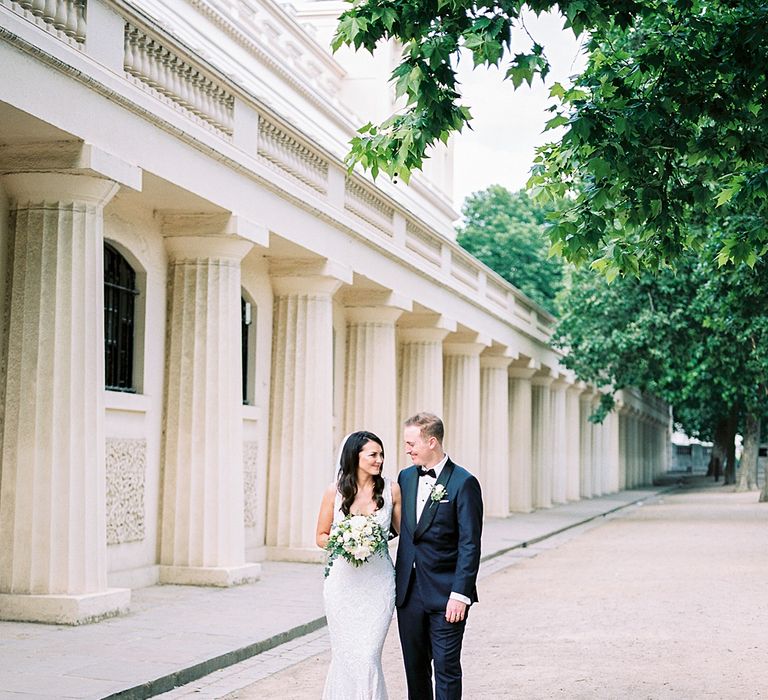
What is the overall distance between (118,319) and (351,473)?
8.25 metres

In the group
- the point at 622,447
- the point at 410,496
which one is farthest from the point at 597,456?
the point at 410,496

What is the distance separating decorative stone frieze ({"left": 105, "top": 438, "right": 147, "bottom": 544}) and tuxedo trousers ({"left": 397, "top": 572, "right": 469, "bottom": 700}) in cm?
780

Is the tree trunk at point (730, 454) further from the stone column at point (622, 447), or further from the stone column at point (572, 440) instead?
the stone column at point (572, 440)

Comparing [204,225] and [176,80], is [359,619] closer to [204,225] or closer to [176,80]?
[176,80]

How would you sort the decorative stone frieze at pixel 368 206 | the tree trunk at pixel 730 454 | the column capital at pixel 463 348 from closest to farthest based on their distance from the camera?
the decorative stone frieze at pixel 368 206
the column capital at pixel 463 348
the tree trunk at pixel 730 454

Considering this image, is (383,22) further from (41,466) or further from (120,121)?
(41,466)

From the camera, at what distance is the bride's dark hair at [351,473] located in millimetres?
7082

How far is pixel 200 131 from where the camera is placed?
1391 centimetres

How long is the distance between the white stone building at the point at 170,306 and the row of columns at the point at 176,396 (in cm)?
2

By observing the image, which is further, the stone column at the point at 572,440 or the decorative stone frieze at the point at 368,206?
the stone column at the point at 572,440

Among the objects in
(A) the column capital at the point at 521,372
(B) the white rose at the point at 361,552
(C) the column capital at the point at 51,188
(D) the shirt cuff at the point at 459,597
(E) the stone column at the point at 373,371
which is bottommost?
(D) the shirt cuff at the point at 459,597

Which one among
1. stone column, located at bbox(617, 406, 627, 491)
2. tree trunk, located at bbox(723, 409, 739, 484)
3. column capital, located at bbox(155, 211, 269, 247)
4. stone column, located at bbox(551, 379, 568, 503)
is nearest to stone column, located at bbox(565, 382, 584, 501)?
stone column, located at bbox(551, 379, 568, 503)

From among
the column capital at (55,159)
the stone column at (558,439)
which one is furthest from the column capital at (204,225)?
the stone column at (558,439)

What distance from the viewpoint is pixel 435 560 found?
6953 millimetres
